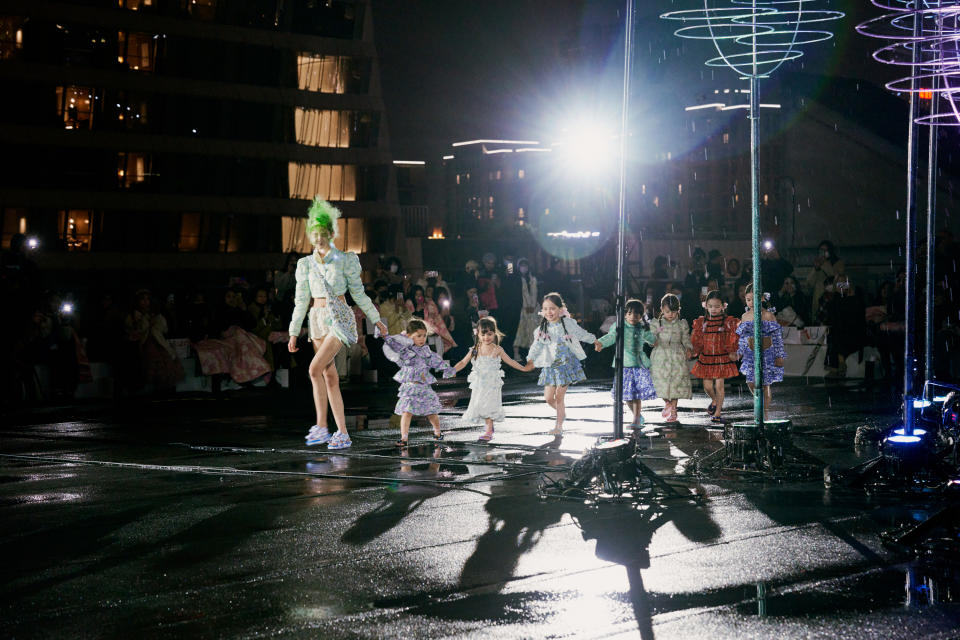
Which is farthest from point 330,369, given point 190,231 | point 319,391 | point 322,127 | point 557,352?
point 322,127

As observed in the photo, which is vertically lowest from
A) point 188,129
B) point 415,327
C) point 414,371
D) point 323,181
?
point 414,371

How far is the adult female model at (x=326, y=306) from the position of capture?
1315 centimetres

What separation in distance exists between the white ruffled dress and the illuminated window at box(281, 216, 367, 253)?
187 feet

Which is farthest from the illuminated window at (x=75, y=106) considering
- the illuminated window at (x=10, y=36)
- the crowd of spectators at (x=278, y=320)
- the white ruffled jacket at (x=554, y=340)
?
the white ruffled jacket at (x=554, y=340)

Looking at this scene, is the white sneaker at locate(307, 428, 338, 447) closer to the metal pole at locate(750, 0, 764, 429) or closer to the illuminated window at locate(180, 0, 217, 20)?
the metal pole at locate(750, 0, 764, 429)

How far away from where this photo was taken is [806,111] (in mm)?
48750

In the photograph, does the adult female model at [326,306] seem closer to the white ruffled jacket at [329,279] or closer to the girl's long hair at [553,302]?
the white ruffled jacket at [329,279]

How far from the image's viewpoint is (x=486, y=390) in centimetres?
1384

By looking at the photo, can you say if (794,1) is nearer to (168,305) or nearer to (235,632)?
(235,632)

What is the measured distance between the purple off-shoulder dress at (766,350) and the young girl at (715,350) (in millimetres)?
127

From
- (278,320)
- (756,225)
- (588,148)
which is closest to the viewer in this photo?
(756,225)

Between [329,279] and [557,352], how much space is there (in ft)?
10.3

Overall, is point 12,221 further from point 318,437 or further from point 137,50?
point 318,437

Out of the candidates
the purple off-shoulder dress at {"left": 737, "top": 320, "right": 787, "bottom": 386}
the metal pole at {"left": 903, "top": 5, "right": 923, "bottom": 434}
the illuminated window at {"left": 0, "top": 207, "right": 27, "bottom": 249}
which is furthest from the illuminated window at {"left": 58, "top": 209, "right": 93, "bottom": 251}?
the metal pole at {"left": 903, "top": 5, "right": 923, "bottom": 434}
